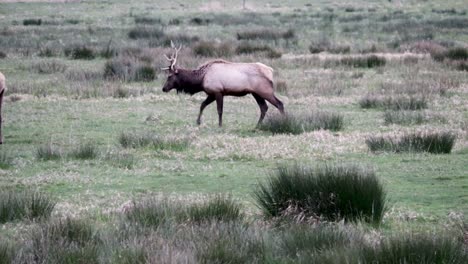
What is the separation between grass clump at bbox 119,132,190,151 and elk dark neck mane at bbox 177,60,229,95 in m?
3.28

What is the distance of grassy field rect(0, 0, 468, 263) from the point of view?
36.3ft

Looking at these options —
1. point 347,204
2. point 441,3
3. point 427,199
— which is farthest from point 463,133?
point 441,3

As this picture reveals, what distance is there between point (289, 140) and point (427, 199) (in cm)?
465

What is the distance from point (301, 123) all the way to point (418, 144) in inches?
109

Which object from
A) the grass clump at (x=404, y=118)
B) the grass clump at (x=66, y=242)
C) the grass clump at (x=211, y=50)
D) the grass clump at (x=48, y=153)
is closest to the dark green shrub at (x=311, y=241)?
the grass clump at (x=66, y=242)

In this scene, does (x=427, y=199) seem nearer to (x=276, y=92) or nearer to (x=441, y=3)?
(x=276, y=92)

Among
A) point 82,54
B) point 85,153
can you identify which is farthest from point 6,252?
point 82,54

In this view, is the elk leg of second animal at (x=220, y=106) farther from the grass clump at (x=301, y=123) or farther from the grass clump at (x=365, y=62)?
the grass clump at (x=365, y=62)

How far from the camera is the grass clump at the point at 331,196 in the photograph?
8914mm

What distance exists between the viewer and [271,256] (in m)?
7.11

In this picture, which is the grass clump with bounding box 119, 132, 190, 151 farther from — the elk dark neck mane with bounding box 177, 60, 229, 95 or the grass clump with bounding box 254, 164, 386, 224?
the grass clump with bounding box 254, 164, 386, 224

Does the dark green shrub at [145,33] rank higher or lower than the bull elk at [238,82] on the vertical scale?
lower

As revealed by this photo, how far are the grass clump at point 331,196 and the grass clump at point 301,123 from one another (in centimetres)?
663

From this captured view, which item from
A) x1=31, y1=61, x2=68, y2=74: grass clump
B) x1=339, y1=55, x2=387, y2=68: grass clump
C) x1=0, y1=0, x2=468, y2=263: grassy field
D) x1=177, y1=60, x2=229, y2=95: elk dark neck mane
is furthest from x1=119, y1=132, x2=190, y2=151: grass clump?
x1=339, y1=55, x2=387, y2=68: grass clump
